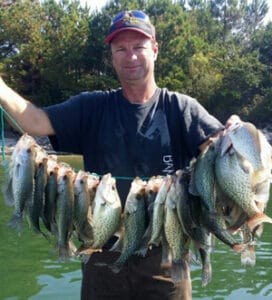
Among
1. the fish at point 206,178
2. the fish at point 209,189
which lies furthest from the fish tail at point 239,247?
the fish at point 206,178

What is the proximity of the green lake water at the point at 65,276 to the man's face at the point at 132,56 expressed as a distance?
186 inches

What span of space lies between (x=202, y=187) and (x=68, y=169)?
1.00 m

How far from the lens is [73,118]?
4434 millimetres

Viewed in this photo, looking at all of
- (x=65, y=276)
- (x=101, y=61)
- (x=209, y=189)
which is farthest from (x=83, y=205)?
(x=101, y=61)

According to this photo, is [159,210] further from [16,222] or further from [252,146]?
[16,222]

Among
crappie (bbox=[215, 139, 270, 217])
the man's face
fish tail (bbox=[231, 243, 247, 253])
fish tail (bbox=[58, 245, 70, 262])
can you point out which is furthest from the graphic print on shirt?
fish tail (bbox=[58, 245, 70, 262])

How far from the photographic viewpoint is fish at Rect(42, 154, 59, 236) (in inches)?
158

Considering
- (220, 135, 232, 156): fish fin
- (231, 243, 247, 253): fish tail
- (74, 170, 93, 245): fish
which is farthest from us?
(74, 170, 93, 245): fish

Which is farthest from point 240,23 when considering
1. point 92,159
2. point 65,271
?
point 92,159

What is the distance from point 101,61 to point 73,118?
1665 inches

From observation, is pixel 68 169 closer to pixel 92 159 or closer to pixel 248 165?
pixel 92 159

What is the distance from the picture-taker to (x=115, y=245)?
4.15m

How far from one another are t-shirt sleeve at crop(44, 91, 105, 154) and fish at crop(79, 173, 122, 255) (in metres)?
0.68

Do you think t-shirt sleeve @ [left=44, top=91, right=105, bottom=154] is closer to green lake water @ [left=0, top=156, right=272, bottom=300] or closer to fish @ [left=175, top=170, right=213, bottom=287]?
fish @ [left=175, top=170, right=213, bottom=287]
